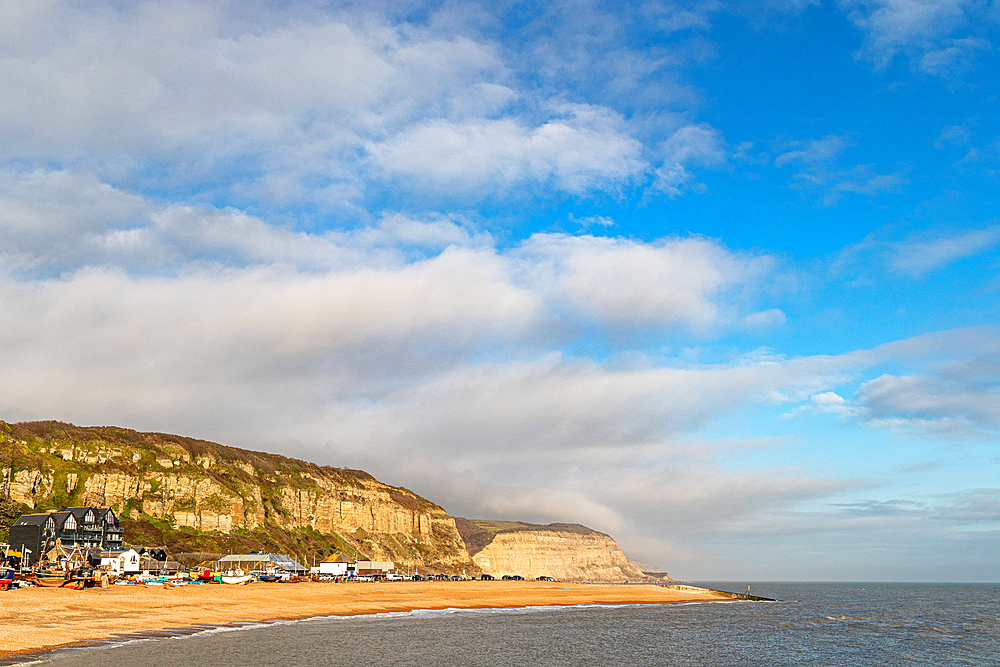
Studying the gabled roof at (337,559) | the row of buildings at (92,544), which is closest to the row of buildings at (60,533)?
the row of buildings at (92,544)

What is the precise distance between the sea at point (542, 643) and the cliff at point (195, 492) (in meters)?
78.2

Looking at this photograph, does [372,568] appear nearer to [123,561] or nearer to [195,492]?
[195,492]

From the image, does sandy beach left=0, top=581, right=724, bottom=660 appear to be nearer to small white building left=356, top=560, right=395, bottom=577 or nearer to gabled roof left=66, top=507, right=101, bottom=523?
gabled roof left=66, top=507, right=101, bottom=523

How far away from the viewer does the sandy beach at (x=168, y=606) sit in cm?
3772

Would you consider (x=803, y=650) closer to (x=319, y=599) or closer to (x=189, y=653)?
(x=189, y=653)

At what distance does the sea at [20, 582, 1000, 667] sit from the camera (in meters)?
35.1

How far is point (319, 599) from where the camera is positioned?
74.1 metres

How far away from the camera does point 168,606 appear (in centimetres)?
5494

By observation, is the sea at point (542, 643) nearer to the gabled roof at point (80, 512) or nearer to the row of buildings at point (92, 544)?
the row of buildings at point (92, 544)

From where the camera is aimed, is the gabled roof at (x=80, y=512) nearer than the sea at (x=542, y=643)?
No

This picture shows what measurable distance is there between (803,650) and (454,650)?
83.9 feet

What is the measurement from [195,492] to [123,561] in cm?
3968

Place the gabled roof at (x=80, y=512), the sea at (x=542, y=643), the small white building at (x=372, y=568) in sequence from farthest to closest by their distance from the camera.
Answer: the small white building at (x=372, y=568)
the gabled roof at (x=80, y=512)
the sea at (x=542, y=643)

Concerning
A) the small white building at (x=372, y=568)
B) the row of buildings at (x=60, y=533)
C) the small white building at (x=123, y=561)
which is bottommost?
the small white building at (x=372, y=568)
